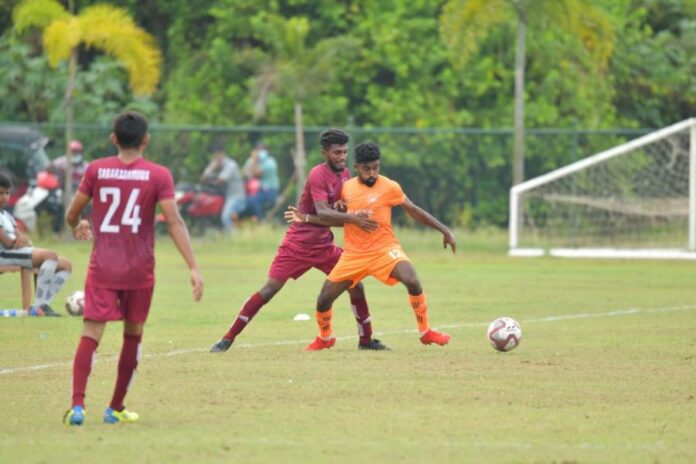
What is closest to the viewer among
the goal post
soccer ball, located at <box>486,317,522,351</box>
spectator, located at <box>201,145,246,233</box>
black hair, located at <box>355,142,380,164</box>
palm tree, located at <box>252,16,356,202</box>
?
black hair, located at <box>355,142,380,164</box>

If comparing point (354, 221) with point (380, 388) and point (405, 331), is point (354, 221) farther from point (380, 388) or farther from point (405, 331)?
point (405, 331)

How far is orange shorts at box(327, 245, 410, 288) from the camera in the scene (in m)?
12.9

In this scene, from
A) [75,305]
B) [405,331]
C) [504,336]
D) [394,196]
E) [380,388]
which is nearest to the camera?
[380,388]

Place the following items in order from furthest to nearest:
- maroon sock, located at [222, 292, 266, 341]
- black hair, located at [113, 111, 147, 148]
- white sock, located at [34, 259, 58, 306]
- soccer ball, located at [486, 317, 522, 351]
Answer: white sock, located at [34, 259, 58, 306], maroon sock, located at [222, 292, 266, 341], soccer ball, located at [486, 317, 522, 351], black hair, located at [113, 111, 147, 148]

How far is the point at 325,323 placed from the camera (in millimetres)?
13188

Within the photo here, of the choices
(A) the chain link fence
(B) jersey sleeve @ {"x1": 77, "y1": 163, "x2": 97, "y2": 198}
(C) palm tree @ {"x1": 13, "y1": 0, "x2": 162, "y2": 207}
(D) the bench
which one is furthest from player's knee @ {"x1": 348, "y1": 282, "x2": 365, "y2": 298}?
(A) the chain link fence

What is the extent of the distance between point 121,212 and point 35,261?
7.84 metres

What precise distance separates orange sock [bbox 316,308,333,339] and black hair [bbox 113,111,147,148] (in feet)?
14.3

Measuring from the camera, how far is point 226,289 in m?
21.8

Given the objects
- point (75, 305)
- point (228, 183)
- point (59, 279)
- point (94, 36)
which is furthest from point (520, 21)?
point (59, 279)

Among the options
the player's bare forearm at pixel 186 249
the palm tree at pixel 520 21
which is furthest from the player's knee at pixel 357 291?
the palm tree at pixel 520 21

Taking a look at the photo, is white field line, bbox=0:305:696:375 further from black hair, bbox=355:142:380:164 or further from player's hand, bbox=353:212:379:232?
black hair, bbox=355:142:380:164

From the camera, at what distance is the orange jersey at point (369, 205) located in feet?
42.4

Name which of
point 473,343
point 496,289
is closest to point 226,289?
point 496,289
